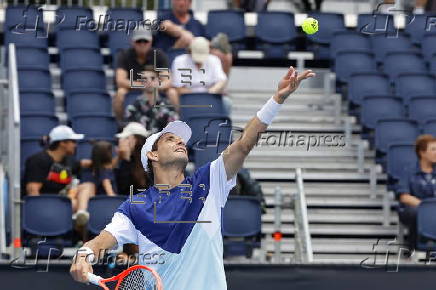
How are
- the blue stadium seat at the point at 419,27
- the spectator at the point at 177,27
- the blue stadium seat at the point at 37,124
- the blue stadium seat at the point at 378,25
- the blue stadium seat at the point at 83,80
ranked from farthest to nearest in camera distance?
the blue stadium seat at the point at 419,27, the blue stadium seat at the point at 378,25, the spectator at the point at 177,27, the blue stadium seat at the point at 83,80, the blue stadium seat at the point at 37,124

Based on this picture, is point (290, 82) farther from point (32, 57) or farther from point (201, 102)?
point (32, 57)

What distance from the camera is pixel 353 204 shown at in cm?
1200

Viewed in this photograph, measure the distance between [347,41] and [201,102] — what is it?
2817 millimetres

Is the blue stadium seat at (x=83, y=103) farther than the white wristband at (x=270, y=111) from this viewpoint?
Yes

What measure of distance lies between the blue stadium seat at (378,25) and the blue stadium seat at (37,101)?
4.12 meters

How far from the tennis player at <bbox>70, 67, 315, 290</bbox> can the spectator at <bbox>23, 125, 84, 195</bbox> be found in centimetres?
426

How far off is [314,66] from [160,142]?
315 inches

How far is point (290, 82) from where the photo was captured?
19.4 ft

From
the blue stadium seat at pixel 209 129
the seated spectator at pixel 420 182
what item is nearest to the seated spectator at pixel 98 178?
the blue stadium seat at pixel 209 129

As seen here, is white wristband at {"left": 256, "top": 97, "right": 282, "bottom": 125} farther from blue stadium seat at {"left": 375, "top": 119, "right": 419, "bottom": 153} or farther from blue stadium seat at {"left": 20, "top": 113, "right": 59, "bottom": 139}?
blue stadium seat at {"left": 375, "top": 119, "right": 419, "bottom": 153}

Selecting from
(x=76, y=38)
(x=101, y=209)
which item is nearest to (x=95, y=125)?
(x=101, y=209)

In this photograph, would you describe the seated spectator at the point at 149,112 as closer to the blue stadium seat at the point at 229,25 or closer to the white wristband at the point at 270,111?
the blue stadium seat at the point at 229,25

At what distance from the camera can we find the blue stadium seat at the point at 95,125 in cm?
1159

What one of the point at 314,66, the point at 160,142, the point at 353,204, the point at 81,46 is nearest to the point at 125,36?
the point at 81,46
